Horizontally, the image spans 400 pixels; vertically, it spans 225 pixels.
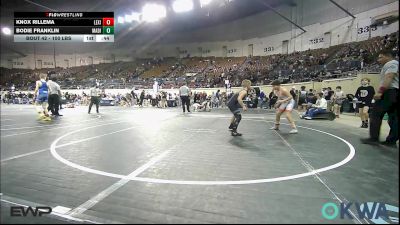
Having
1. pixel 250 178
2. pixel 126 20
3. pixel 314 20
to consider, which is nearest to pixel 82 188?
pixel 250 178

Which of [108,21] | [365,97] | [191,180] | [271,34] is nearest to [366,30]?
[271,34]

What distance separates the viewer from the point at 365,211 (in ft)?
7.62

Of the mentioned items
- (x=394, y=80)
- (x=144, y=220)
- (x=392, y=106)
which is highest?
(x=394, y=80)

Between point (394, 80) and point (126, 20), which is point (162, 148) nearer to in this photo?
point (394, 80)

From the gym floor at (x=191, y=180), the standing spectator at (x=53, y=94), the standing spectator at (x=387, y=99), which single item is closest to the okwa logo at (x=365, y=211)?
the gym floor at (x=191, y=180)

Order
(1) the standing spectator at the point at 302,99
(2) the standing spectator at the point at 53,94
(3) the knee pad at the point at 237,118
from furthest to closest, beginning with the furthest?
(1) the standing spectator at the point at 302,99 → (2) the standing spectator at the point at 53,94 → (3) the knee pad at the point at 237,118

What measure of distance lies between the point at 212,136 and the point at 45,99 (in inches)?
279

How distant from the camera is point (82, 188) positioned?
2.78 m

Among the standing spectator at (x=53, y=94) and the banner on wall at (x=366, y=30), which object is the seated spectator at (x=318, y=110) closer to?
the standing spectator at (x=53, y=94)

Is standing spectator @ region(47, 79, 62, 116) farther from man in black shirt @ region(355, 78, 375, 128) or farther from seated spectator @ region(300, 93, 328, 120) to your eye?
man in black shirt @ region(355, 78, 375, 128)
